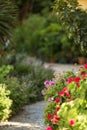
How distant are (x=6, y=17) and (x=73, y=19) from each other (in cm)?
324

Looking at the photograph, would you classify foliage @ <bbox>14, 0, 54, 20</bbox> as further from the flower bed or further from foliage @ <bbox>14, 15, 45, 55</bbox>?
the flower bed

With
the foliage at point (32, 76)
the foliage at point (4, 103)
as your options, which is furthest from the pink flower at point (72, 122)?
the foliage at point (32, 76)

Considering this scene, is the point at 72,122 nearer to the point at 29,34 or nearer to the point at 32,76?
the point at 32,76

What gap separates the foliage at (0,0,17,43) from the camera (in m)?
11.0

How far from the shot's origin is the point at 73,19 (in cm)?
841

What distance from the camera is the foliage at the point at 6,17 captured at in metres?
11.0

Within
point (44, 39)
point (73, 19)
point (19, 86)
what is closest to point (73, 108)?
point (73, 19)

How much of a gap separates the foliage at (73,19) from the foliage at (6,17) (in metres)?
2.85

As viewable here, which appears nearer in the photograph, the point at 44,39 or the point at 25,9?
the point at 44,39

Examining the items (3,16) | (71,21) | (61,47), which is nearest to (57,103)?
(71,21)

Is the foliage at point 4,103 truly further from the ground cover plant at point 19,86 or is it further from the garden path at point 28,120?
the garden path at point 28,120

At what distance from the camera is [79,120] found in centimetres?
526

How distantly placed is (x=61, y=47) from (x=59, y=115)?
14.3 metres

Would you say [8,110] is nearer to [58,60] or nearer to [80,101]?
[80,101]
